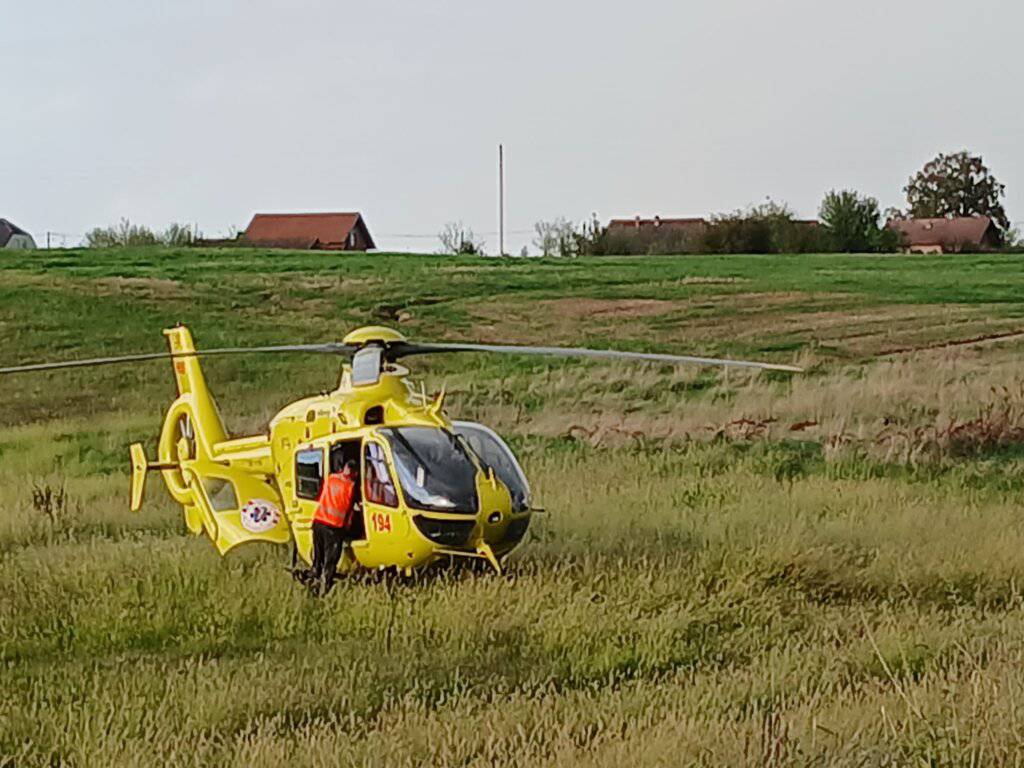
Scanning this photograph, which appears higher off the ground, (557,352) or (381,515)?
(557,352)

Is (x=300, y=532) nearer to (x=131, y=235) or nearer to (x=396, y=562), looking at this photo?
(x=396, y=562)

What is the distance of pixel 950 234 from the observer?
9256 centimetres

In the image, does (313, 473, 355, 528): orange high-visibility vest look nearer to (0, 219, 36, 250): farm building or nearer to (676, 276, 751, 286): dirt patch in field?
(676, 276, 751, 286): dirt patch in field

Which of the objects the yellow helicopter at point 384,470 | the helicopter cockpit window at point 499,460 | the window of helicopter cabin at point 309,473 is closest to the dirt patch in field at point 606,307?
the yellow helicopter at point 384,470

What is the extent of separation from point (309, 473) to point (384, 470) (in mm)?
969

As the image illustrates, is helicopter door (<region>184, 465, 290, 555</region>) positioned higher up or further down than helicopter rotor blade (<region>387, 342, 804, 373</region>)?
further down

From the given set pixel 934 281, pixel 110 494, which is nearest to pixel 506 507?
pixel 110 494

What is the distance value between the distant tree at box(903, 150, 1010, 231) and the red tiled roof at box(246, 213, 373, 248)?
139 ft

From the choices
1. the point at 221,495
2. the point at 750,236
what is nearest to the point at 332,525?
the point at 221,495

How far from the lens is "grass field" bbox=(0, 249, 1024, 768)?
6746 millimetres

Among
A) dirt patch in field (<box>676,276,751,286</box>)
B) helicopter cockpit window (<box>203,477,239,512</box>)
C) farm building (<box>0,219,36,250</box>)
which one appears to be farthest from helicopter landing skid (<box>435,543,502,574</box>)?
farm building (<box>0,219,36,250</box>)

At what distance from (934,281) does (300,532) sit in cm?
3351

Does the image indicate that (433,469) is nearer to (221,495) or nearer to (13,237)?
(221,495)

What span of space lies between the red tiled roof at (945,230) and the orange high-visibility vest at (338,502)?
83.5m
